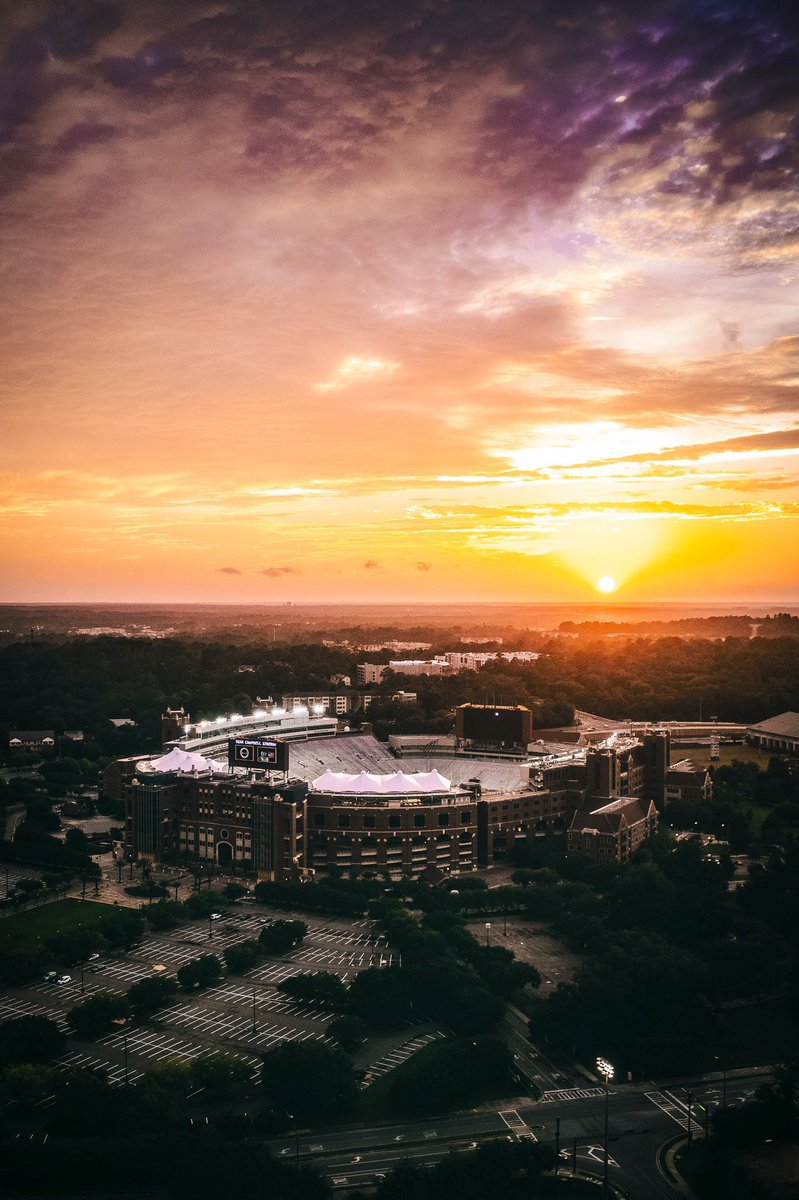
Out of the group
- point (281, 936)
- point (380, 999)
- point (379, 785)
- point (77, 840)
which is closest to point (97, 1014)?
point (281, 936)

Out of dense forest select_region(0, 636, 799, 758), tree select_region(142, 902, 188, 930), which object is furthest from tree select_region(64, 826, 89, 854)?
dense forest select_region(0, 636, 799, 758)

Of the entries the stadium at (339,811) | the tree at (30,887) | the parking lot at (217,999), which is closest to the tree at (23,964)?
the parking lot at (217,999)

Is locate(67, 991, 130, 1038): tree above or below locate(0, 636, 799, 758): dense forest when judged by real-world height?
below

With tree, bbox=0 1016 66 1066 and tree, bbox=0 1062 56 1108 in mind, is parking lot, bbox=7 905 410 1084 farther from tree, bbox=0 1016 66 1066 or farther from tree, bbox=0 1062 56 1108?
tree, bbox=0 1062 56 1108

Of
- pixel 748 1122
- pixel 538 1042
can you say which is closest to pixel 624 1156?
pixel 748 1122

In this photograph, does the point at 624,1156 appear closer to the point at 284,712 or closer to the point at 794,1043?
the point at 794,1043

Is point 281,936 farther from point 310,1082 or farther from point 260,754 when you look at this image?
point 260,754

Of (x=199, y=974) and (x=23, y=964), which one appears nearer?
(x=199, y=974)

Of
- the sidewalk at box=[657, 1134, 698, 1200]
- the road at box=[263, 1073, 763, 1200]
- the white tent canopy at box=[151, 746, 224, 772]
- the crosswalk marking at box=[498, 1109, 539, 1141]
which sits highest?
the white tent canopy at box=[151, 746, 224, 772]
